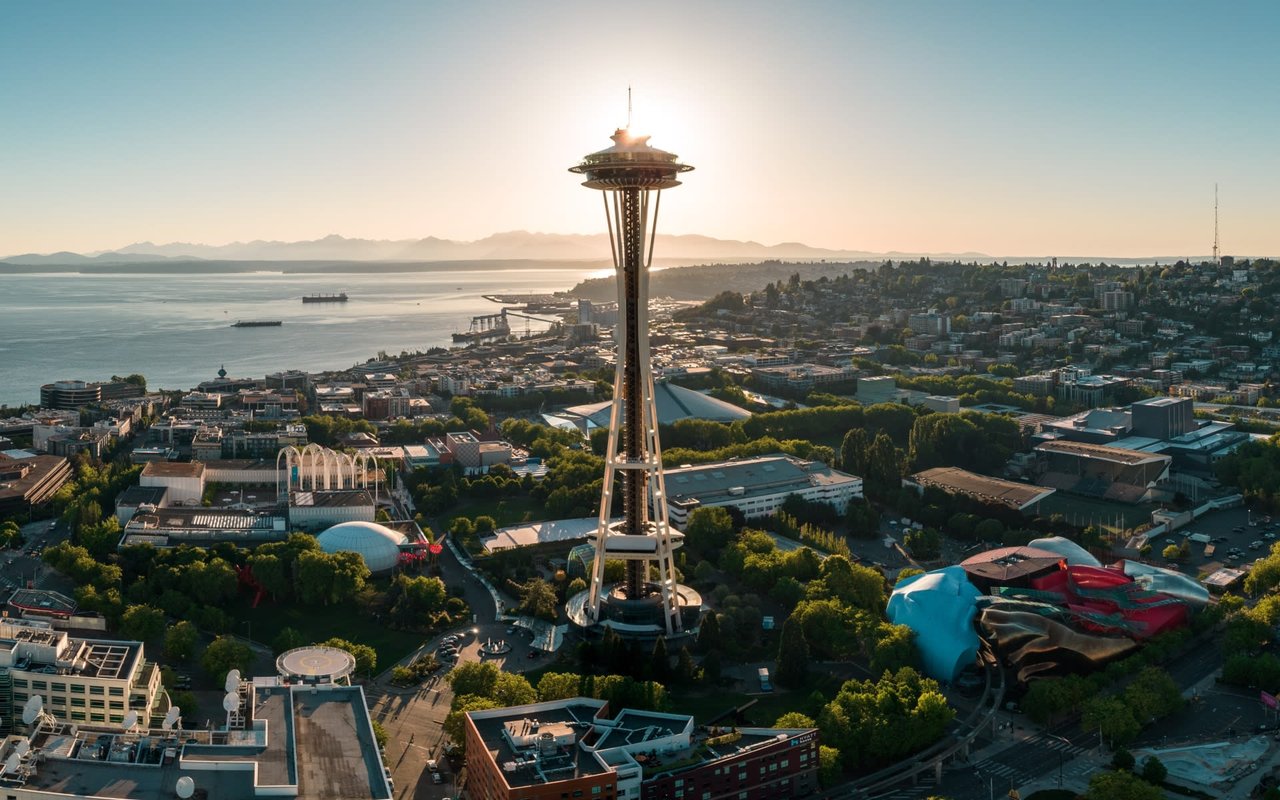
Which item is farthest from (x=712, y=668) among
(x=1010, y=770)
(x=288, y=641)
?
(x=288, y=641)

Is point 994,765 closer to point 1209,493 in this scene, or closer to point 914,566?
point 914,566

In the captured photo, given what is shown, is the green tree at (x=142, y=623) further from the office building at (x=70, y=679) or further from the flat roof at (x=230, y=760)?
the flat roof at (x=230, y=760)

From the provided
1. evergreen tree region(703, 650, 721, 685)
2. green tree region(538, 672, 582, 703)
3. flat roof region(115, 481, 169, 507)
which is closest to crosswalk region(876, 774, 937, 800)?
evergreen tree region(703, 650, 721, 685)

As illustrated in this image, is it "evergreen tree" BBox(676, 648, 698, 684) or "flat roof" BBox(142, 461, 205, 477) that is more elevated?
"flat roof" BBox(142, 461, 205, 477)

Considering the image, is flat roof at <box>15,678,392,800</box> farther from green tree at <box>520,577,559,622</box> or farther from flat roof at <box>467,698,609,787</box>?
green tree at <box>520,577,559,622</box>

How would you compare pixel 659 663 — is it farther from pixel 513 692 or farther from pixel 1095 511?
pixel 1095 511

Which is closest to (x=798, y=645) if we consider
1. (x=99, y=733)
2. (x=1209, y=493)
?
(x=99, y=733)

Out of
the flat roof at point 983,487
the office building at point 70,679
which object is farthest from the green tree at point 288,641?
the flat roof at point 983,487
